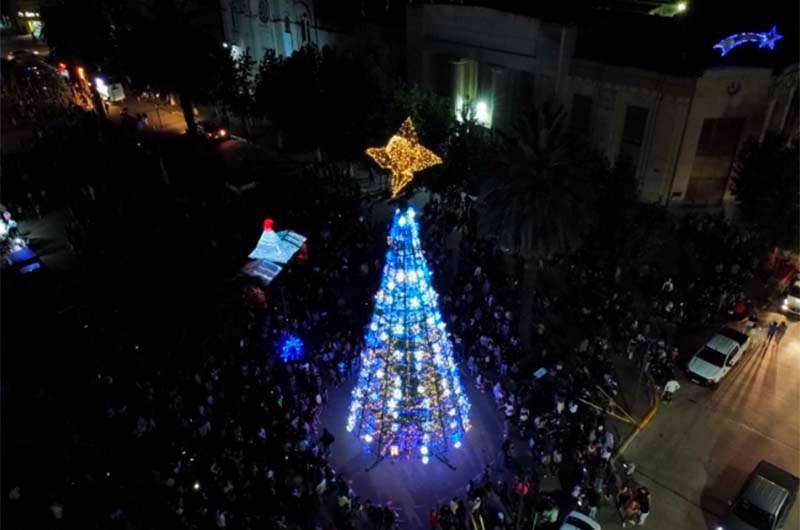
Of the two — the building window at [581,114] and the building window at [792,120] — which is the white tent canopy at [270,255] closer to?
the building window at [581,114]

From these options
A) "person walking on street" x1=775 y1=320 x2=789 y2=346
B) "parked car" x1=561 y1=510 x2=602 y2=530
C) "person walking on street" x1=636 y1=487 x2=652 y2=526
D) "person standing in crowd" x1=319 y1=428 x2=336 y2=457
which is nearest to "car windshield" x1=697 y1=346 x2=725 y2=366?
"person walking on street" x1=775 y1=320 x2=789 y2=346

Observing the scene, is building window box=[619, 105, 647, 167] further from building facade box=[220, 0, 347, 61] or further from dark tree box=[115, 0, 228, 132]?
dark tree box=[115, 0, 228, 132]

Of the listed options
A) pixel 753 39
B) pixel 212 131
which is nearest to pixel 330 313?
pixel 753 39

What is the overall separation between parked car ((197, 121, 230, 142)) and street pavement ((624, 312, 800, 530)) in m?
35.8

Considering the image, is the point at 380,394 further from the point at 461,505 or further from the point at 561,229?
the point at 561,229

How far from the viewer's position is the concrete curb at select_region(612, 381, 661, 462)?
1933 cm

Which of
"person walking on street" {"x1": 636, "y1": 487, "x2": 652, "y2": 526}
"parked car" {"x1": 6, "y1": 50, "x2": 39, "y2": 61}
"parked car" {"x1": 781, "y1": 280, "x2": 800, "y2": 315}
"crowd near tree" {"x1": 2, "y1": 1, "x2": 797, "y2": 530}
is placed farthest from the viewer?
"parked car" {"x1": 6, "y1": 50, "x2": 39, "y2": 61}

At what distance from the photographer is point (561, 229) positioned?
20.0m

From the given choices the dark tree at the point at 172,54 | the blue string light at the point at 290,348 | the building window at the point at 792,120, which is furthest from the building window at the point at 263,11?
the building window at the point at 792,120

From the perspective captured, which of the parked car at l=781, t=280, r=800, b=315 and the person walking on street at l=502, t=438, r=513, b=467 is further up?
the parked car at l=781, t=280, r=800, b=315

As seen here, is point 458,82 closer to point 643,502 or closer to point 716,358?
point 716,358

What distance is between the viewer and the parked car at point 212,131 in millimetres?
43688

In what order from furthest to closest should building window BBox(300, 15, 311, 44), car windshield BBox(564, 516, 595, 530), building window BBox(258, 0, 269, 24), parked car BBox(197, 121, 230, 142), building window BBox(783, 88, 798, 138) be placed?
building window BBox(258, 0, 269, 24) < building window BBox(300, 15, 311, 44) < parked car BBox(197, 121, 230, 142) < building window BBox(783, 88, 798, 138) < car windshield BBox(564, 516, 595, 530)

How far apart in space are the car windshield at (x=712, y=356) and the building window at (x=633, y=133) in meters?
11.7
